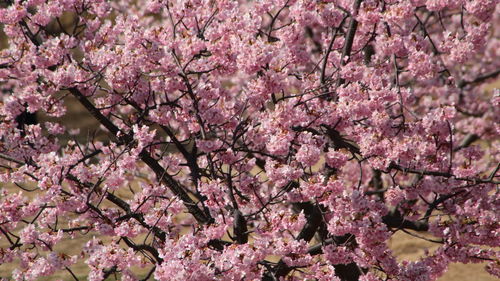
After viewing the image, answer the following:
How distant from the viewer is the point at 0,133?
6.31m

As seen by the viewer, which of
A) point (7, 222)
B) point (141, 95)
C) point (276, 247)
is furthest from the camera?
point (141, 95)

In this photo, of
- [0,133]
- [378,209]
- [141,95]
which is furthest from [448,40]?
[0,133]

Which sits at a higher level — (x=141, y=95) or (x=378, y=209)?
(x=141, y=95)

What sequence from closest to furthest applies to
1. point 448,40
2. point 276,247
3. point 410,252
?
1. point 276,247
2. point 448,40
3. point 410,252

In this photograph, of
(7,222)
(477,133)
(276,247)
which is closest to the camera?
Answer: (276,247)

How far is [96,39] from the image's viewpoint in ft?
22.3

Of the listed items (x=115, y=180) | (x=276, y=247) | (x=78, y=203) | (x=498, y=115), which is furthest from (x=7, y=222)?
(x=498, y=115)

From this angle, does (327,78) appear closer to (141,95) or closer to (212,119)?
(212,119)

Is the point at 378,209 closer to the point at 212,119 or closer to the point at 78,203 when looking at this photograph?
the point at 212,119

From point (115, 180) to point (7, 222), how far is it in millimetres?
1282

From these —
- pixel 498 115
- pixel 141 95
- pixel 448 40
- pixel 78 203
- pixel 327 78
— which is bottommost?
pixel 78 203

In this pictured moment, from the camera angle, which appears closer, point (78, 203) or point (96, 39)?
point (78, 203)

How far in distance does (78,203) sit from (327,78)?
3.10 meters

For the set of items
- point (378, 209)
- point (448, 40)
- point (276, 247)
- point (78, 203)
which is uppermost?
point (448, 40)
